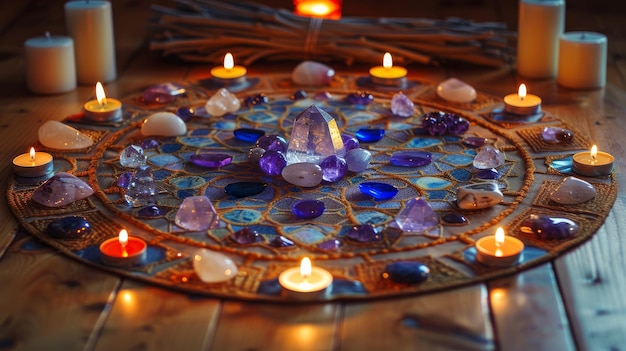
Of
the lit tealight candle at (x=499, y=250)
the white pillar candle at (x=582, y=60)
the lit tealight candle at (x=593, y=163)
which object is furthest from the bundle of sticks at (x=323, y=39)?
the lit tealight candle at (x=499, y=250)

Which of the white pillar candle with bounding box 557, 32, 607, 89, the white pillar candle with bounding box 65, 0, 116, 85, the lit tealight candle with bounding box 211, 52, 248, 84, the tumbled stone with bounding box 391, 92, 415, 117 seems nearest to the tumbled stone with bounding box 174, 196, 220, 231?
the tumbled stone with bounding box 391, 92, 415, 117

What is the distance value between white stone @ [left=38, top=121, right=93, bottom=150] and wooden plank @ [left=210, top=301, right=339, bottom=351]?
2.49 ft

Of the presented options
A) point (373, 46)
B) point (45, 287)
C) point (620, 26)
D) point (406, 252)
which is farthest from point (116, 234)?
point (620, 26)

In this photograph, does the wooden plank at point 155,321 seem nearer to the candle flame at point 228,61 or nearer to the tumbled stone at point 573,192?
the tumbled stone at point 573,192

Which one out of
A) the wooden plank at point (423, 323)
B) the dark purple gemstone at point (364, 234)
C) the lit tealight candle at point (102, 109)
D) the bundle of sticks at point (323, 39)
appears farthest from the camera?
the bundle of sticks at point (323, 39)

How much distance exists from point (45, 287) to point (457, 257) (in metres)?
0.67

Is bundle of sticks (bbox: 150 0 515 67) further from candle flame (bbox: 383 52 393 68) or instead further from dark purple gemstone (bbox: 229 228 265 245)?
dark purple gemstone (bbox: 229 228 265 245)

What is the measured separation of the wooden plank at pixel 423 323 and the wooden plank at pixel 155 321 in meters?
0.21

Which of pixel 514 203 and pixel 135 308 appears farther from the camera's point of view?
pixel 514 203

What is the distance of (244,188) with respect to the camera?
183 centimetres

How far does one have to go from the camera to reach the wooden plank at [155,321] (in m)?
1.35

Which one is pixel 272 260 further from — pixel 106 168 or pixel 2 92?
pixel 2 92

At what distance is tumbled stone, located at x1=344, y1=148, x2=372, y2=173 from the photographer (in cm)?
191

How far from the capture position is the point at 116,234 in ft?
5.45
